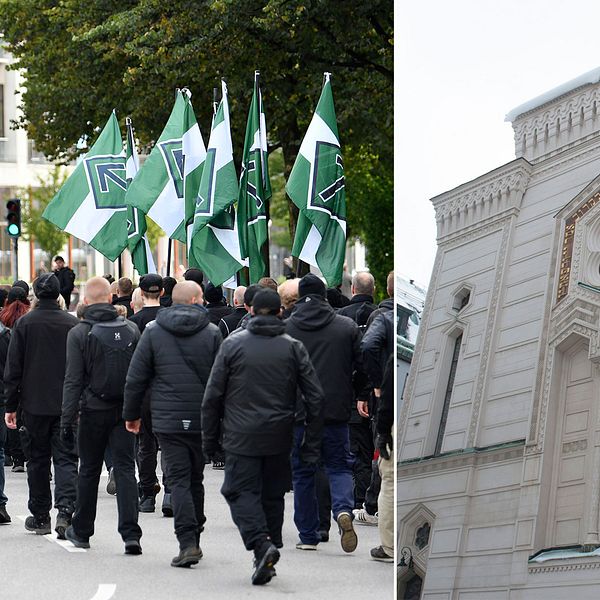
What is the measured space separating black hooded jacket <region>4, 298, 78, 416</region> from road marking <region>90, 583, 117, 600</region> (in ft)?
6.56

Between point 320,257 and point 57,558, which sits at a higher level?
point 320,257

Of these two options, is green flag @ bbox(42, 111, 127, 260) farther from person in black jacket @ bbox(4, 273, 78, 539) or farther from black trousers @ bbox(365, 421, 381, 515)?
black trousers @ bbox(365, 421, 381, 515)

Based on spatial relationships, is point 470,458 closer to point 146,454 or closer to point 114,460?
point 114,460

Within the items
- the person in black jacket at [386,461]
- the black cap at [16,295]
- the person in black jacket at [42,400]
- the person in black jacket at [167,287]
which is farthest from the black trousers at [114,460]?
the black cap at [16,295]

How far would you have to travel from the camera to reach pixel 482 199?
98.0 inches

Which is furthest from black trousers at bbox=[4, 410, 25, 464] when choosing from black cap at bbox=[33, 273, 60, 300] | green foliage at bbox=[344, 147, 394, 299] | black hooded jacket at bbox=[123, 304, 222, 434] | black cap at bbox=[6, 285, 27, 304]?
green foliage at bbox=[344, 147, 394, 299]

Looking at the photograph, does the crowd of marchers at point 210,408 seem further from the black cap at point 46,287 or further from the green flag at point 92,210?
the green flag at point 92,210

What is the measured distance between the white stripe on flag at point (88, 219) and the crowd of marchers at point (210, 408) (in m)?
5.59

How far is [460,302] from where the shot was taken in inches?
98.7

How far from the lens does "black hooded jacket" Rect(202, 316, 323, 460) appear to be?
25.4ft

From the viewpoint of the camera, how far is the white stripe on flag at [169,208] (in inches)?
606

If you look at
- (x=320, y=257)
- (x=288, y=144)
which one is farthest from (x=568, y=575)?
(x=288, y=144)

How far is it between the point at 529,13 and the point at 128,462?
6.73 meters

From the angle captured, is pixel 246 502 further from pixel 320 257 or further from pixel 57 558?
pixel 320 257
